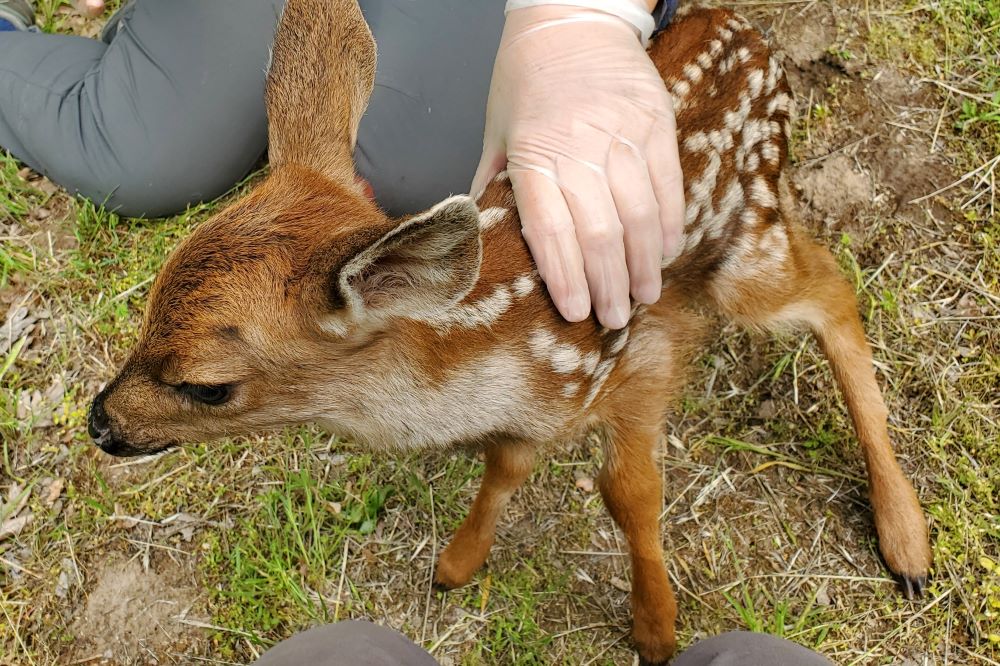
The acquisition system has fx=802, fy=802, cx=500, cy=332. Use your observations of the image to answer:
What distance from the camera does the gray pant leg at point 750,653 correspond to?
162 centimetres

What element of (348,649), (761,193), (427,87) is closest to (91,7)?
(427,87)

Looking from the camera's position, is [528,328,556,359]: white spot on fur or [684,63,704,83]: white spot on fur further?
[684,63,704,83]: white spot on fur

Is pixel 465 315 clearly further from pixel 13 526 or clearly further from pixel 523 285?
pixel 13 526

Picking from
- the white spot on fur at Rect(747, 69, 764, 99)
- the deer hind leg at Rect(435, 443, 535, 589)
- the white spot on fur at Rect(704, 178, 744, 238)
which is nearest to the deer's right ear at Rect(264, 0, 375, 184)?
the deer hind leg at Rect(435, 443, 535, 589)

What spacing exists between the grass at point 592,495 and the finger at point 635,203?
957 mm

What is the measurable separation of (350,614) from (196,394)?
43.7 inches

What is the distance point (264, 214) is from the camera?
5.51ft

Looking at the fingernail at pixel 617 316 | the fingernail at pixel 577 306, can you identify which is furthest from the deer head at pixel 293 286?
the fingernail at pixel 617 316

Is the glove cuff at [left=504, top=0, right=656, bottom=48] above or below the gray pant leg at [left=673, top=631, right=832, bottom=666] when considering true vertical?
above

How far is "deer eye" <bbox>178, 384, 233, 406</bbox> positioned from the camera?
168 cm

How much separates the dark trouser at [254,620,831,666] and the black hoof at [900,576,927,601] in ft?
2.86

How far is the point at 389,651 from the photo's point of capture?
1.71 m

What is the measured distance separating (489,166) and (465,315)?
0.54m

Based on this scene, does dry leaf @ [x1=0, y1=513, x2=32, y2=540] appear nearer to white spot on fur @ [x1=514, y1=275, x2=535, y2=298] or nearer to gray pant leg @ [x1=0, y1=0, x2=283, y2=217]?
gray pant leg @ [x1=0, y1=0, x2=283, y2=217]
